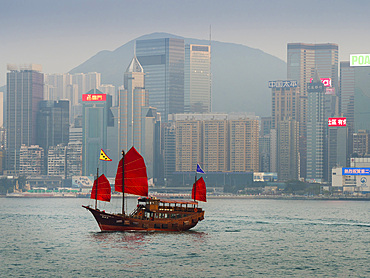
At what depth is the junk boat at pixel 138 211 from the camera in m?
112

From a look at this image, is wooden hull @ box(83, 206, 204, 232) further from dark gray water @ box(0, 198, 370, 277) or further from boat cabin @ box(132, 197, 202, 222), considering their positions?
dark gray water @ box(0, 198, 370, 277)

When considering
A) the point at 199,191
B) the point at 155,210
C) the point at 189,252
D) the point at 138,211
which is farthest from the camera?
the point at 199,191

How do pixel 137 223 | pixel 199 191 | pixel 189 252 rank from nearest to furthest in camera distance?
pixel 189 252, pixel 137 223, pixel 199 191

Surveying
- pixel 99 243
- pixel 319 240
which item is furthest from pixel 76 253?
pixel 319 240

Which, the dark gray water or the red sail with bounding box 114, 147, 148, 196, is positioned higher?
the red sail with bounding box 114, 147, 148, 196

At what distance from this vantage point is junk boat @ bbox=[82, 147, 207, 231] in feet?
368

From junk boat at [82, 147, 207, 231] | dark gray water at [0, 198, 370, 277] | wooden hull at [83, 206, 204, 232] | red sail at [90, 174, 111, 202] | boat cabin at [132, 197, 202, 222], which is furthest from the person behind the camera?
red sail at [90, 174, 111, 202]

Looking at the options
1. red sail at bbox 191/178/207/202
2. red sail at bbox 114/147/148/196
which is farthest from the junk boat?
red sail at bbox 191/178/207/202

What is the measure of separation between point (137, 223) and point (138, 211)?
2304 millimetres

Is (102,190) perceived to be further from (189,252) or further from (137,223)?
(189,252)

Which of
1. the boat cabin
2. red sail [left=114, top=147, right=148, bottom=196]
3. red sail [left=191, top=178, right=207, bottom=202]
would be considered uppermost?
red sail [left=114, top=147, right=148, bottom=196]

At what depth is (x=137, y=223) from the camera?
111875 mm

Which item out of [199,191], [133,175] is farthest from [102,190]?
[199,191]

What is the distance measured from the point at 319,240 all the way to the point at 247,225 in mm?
30476
